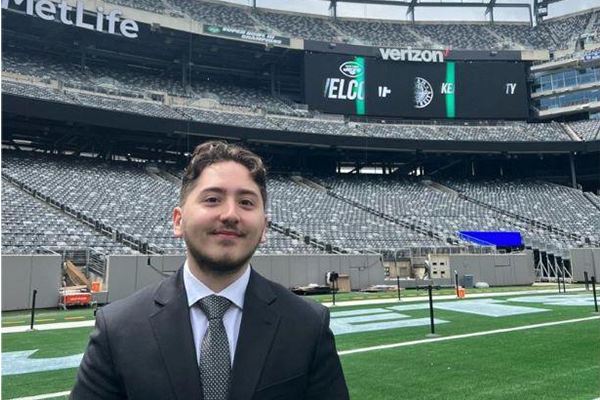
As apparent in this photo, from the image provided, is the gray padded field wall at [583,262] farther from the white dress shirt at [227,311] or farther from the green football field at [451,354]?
the white dress shirt at [227,311]

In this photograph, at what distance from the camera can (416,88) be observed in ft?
160

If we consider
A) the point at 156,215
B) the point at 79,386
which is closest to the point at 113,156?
the point at 156,215

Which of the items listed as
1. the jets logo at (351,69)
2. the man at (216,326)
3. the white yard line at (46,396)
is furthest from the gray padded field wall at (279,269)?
the jets logo at (351,69)

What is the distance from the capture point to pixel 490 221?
35.5 metres

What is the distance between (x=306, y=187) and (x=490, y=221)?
1493 centimetres

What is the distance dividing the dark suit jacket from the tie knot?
81 millimetres

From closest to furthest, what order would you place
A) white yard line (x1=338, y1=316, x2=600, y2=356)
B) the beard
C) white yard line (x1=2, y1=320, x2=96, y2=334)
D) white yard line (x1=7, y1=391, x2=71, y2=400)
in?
the beard
white yard line (x1=7, y1=391, x2=71, y2=400)
white yard line (x1=338, y1=316, x2=600, y2=356)
white yard line (x1=2, y1=320, x2=96, y2=334)

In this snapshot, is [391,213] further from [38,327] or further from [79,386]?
[79,386]

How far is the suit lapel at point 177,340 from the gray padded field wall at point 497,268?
26153 mm

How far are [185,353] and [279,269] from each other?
21.0m

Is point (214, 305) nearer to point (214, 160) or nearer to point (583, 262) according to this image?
point (214, 160)

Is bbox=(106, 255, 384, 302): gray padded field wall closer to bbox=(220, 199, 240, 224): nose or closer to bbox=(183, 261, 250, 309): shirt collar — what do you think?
Result: bbox=(183, 261, 250, 309): shirt collar

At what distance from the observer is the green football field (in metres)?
5.67

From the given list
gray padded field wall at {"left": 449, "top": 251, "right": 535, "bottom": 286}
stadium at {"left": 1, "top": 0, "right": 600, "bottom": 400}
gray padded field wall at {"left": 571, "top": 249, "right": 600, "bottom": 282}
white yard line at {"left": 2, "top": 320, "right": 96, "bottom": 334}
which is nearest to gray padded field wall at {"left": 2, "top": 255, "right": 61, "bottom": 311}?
stadium at {"left": 1, "top": 0, "right": 600, "bottom": 400}
